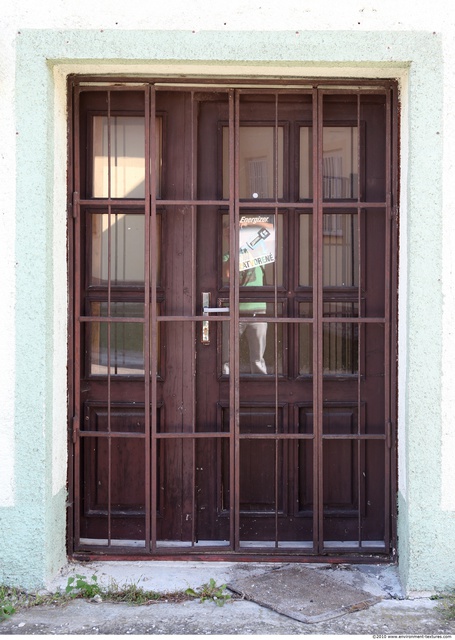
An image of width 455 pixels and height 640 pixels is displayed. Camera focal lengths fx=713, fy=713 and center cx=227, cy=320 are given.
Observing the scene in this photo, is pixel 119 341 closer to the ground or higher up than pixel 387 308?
closer to the ground

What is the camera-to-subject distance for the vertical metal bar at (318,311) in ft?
13.4

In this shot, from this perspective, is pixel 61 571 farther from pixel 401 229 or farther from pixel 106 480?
pixel 401 229

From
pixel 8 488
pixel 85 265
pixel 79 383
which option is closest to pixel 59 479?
pixel 8 488

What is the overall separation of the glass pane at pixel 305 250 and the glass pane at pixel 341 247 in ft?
0.27

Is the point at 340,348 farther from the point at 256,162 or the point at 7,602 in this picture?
the point at 7,602

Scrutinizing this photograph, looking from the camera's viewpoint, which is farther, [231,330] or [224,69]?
[231,330]

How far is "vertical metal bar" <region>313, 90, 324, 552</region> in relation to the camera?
4.09m

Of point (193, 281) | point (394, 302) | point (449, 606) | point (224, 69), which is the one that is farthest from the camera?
point (193, 281)

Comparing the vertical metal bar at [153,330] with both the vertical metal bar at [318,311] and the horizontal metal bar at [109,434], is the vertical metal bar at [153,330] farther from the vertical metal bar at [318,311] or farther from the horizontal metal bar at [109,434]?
the vertical metal bar at [318,311]

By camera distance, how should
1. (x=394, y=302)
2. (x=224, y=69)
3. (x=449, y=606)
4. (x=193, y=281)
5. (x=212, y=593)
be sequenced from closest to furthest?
1. (x=449, y=606)
2. (x=212, y=593)
3. (x=224, y=69)
4. (x=394, y=302)
5. (x=193, y=281)

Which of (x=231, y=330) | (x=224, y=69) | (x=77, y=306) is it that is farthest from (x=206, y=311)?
(x=224, y=69)

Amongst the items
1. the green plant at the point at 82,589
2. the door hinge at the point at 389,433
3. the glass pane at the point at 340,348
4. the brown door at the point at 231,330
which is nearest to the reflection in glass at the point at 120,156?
the brown door at the point at 231,330

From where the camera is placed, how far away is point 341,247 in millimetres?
4180

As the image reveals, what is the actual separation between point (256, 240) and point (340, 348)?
804 millimetres
